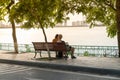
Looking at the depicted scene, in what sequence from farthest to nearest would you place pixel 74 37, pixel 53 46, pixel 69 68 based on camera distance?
pixel 74 37 → pixel 53 46 → pixel 69 68

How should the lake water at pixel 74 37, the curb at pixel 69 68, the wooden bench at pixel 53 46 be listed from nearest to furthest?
the curb at pixel 69 68, the wooden bench at pixel 53 46, the lake water at pixel 74 37

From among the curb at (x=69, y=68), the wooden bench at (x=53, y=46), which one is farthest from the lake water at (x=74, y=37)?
the curb at (x=69, y=68)

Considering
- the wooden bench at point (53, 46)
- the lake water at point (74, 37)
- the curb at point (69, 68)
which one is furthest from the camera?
the lake water at point (74, 37)

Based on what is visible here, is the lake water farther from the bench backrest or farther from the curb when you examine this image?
the curb

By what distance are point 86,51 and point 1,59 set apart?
6174 mm

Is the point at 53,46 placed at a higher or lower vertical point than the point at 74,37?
higher

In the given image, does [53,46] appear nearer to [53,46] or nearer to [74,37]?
[53,46]

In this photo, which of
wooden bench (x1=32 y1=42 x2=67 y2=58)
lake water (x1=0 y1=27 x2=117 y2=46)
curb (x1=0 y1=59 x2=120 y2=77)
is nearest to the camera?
curb (x1=0 y1=59 x2=120 y2=77)

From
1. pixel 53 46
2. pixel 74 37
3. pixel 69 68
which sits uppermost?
pixel 53 46

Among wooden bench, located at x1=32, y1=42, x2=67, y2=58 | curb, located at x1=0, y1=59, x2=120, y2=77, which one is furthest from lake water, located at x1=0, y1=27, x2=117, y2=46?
curb, located at x1=0, y1=59, x2=120, y2=77

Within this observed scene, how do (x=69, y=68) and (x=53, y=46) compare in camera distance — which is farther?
(x=53, y=46)

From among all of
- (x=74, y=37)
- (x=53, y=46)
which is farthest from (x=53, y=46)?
(x=74, y=37)

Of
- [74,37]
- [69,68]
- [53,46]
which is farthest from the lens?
[74,37]

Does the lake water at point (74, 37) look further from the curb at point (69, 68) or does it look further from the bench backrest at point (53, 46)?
the curb at point (69, 68)
